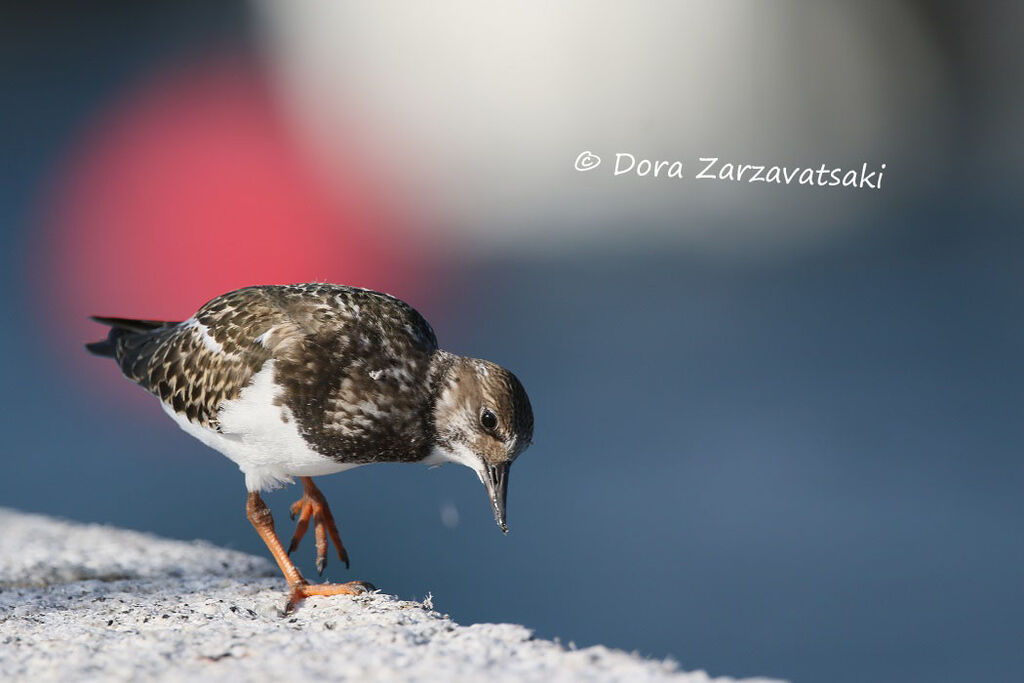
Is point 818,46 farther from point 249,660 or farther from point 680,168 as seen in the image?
point 249,660

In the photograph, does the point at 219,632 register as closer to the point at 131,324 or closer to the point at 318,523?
the point at 318,523

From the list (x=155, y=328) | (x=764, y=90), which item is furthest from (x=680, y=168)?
(x=155, y=328)

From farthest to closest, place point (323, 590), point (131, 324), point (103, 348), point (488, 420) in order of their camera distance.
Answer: point (103, 348) → point (131, 324) → point (323, 590) → point (488, 420)

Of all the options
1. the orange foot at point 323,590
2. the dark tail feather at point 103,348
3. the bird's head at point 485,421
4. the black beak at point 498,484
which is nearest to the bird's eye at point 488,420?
the bird's head at point 485,421

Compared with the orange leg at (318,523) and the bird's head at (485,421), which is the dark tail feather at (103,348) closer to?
the orange leg at (318,523)

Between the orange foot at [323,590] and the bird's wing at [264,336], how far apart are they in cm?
65

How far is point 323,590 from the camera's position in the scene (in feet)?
12.6

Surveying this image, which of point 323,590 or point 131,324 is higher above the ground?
point 131,324

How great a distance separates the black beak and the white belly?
479 millimetres

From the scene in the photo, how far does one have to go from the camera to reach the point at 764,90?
1331 cm

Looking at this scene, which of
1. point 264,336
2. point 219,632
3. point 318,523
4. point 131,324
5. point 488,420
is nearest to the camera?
point 219,632

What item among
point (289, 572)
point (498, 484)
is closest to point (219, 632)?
point (289, 572)

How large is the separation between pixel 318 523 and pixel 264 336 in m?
0.90

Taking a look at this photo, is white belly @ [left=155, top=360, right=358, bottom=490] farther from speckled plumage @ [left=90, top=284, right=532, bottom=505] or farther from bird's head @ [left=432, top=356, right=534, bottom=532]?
bird's head @ [left=432, top=356, right=534, bottom=532]
